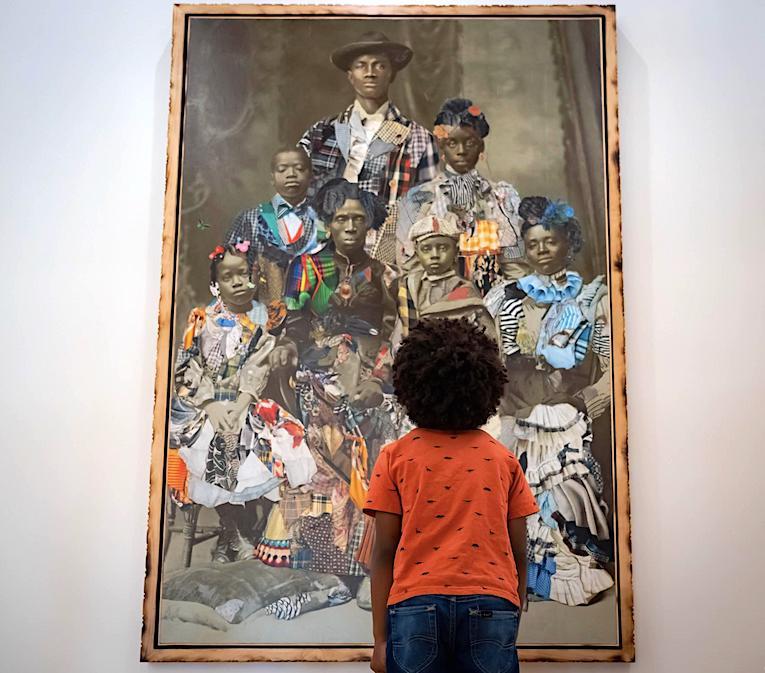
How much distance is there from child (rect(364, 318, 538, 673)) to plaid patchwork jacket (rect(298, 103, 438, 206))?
0.81 m

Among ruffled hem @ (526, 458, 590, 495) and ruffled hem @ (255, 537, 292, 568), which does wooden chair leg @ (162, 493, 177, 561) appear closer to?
ruffled hem @ (255, 537, 292, 568)

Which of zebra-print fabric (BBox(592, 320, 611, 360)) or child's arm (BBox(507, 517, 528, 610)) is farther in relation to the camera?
zebra-print fabric (BBox(592, 320, 611, 360))

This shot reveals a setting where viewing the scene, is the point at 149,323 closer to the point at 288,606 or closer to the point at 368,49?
the point at 288,606

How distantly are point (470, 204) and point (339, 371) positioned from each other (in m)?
0.59

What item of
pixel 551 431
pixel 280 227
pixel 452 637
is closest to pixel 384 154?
pixel 280 227

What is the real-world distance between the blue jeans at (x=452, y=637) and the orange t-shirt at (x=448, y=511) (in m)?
0.02

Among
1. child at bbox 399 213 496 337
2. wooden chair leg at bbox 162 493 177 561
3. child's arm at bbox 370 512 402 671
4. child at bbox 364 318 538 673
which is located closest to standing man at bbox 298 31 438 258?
child at bbox 399 213 496 337

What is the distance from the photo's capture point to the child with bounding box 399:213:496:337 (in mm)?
2273

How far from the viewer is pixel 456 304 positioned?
7.47 ft
